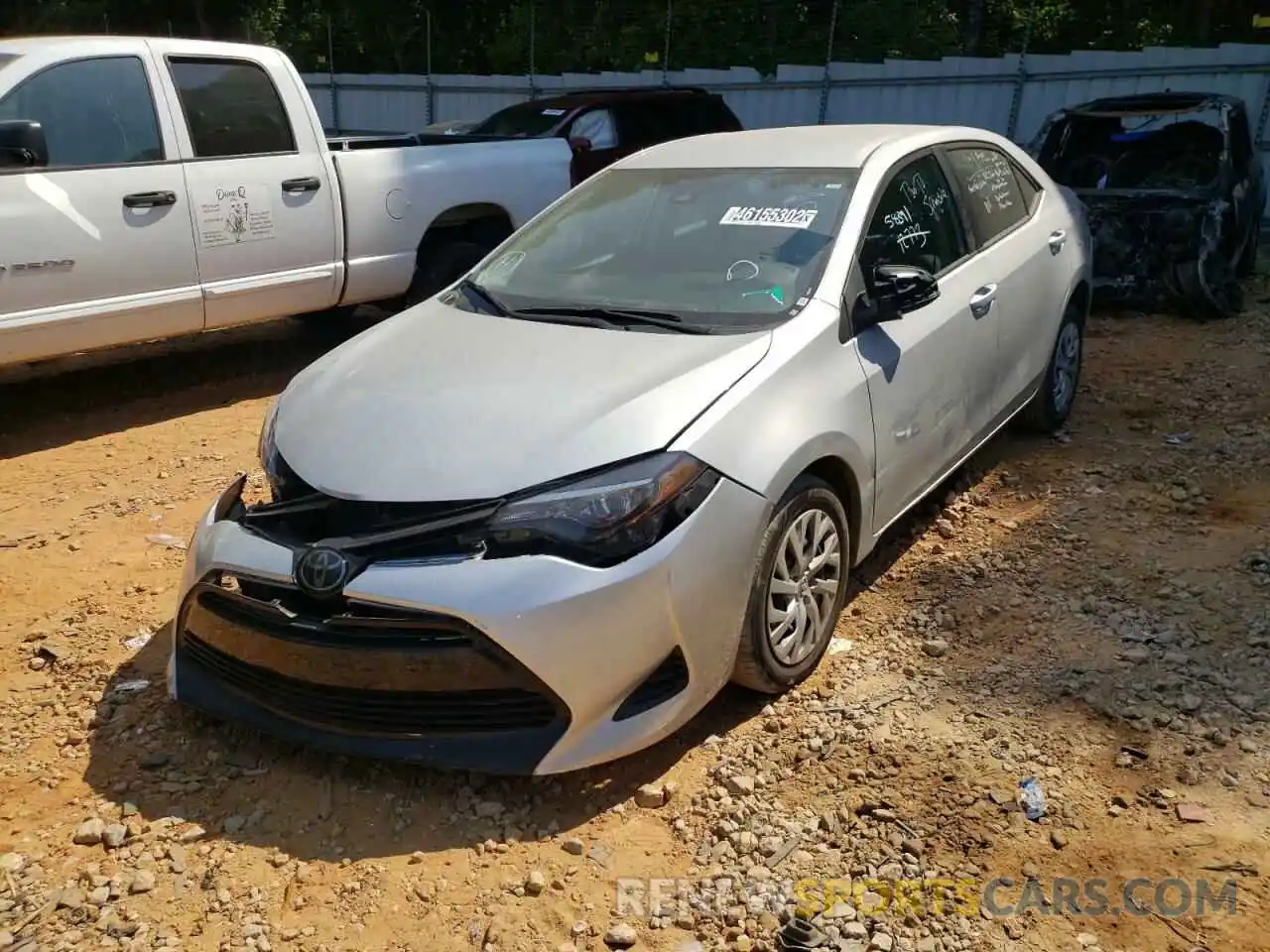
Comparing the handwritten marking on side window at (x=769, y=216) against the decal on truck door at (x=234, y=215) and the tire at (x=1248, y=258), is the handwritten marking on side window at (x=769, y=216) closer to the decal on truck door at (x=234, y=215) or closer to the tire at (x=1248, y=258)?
the decal on truck door at (x=234, y=215)

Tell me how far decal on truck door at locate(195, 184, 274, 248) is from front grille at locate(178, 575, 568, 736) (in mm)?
3579

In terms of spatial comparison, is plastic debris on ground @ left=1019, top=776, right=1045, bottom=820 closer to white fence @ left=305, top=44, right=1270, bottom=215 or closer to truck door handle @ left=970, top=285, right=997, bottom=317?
truck door handle @ left=970, top=285, right=997, bottom=317

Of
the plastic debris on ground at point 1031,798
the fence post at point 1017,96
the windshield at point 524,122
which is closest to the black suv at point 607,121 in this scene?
the windshield at point 524,122

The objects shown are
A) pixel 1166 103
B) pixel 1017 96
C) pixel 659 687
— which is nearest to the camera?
pixel 659 687

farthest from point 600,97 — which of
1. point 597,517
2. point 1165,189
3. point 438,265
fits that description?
point 597,517

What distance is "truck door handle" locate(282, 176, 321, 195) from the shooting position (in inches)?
246

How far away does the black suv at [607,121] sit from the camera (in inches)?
396

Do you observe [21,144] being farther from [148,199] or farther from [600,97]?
[600,97]

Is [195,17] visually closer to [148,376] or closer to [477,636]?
[148,376]

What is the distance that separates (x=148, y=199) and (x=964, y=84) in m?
10.7

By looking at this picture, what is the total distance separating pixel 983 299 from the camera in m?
4.28

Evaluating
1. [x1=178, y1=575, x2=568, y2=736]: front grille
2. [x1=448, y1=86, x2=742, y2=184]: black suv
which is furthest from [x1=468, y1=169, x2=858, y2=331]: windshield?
[x1=448, y1=86, x2=742, y2=184]: black suv

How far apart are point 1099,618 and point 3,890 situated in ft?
11.2

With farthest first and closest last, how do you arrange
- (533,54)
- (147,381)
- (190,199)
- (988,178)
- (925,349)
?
(533,54) → (147,381) → (190,199) → (988,178) → (925,349)
